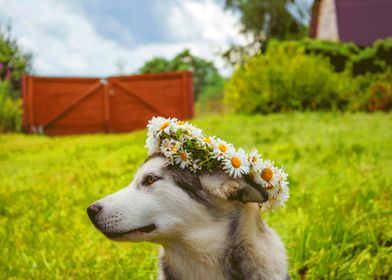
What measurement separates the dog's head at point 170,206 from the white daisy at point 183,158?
40 mm

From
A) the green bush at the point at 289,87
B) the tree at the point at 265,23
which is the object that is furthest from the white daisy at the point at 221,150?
the tree at the point at 265,23

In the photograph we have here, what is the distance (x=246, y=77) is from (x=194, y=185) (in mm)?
12384

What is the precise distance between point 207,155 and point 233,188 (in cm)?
19

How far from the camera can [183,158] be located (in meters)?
2.09

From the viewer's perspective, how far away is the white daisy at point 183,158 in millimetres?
2074

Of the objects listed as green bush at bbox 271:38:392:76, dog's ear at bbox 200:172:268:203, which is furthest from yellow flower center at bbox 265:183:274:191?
green bush at bbox 271:38:392:76

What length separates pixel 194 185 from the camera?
2053 mm

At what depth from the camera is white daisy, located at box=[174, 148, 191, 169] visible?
81.7 inches

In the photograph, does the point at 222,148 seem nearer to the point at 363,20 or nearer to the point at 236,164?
the point at 236,164

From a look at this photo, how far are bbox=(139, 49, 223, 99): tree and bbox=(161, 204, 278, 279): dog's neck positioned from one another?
34368 mm

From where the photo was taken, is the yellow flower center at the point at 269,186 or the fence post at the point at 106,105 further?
the fence post at the point at 106,105

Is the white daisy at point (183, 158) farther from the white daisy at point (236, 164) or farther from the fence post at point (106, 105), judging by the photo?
the fence post at point (106, 105)

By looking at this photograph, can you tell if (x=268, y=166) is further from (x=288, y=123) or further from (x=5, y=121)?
(x=5, y=121)

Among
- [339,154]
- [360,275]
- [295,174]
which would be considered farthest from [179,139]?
[339,154]
